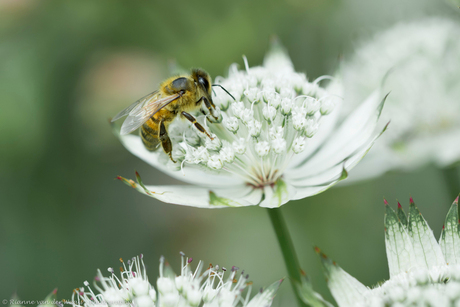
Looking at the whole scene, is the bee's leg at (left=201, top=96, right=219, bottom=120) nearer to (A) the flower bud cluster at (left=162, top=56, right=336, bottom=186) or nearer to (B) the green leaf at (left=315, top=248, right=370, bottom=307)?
(A) the flower bud cluster at (left=162, top=56, right=336, bottom=186)

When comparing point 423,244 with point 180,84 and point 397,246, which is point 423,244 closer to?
point 397,246

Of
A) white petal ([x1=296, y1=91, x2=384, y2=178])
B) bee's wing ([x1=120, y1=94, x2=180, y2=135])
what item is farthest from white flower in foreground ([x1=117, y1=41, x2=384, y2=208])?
bee's wing ([x1=120, y1=94, x2=180, y2=135])

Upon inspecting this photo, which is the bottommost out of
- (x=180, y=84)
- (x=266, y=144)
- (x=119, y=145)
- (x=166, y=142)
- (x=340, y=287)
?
(x=340, y=287)

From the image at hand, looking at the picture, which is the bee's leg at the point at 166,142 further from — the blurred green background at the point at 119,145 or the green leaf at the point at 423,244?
the blurred green background at the point at 119,145

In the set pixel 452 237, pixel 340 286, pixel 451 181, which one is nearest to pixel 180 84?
pixel 340 286

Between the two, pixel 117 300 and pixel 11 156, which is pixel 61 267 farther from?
pixel 117 300
